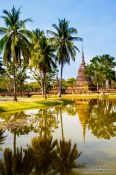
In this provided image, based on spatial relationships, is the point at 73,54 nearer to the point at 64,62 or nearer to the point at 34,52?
the point at 64,62

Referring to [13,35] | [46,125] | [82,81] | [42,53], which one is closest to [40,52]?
[42,53]

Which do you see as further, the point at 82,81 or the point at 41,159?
the point at 82,81

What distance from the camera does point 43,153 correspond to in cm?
1299

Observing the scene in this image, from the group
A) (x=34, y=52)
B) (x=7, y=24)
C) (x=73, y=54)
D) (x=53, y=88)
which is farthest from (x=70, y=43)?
(x=53, y=88)

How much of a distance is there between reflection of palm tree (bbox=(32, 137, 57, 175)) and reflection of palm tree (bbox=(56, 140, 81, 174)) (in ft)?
0.82

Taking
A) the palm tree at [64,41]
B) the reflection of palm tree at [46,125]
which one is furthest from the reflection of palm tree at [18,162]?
the palm tree at [64,41]

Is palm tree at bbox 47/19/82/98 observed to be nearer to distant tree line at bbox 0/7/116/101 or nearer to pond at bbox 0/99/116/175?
distant tree line at bbox 0/7/116/101

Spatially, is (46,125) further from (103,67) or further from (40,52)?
(103,67)

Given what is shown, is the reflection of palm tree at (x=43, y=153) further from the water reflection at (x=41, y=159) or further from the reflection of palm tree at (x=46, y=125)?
the reflection of palm tree at (x=46, y=125)

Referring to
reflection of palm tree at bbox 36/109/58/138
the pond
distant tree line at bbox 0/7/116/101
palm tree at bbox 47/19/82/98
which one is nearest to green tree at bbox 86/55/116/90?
distant tree line at bbox 0/7/116/101

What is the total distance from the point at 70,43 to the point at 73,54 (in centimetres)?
201

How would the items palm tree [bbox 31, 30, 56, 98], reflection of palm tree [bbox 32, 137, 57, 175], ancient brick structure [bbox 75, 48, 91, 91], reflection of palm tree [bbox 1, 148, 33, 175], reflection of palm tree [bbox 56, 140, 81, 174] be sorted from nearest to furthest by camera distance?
1. reflection of palm tree [bbox 1, 148, 33, 175]
2. reflection of palm tree [bbox 56, 140, 81, 174]
3. reflection of palm tree [bbox 32, 137, 57, 175]
4. palm tree [bbox 31, 30, 56, 98]
5. ancient brick structure [bbox 75, 48, 91, 91]

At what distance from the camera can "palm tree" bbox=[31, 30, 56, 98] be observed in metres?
59.4

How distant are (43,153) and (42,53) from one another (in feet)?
156
